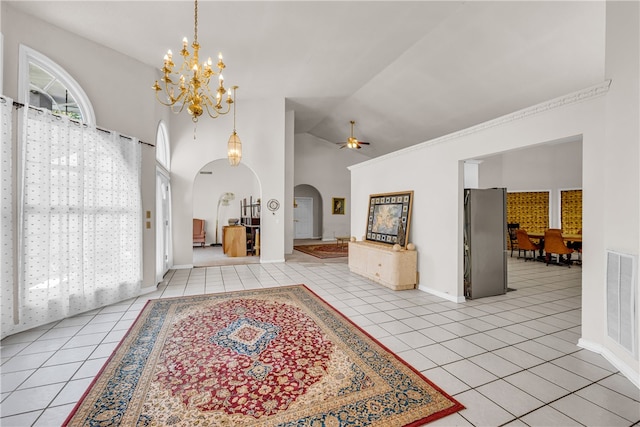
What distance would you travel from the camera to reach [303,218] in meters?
13.4

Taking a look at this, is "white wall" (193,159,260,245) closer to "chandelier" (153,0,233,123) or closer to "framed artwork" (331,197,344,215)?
"framed artwork" (331,197,344,215)

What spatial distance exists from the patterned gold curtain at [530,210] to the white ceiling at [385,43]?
4005mm

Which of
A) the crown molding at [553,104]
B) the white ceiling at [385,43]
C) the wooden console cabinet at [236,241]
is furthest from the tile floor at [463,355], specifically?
the white ceiling at [385,43]

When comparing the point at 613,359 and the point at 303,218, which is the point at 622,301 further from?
the point at 303,218

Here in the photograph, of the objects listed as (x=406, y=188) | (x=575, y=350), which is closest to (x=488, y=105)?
(x=406, y=188)

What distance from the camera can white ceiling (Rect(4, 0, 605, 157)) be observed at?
3.85m

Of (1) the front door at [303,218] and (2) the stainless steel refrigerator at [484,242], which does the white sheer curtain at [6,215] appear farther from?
(1) the front door at [303,218]

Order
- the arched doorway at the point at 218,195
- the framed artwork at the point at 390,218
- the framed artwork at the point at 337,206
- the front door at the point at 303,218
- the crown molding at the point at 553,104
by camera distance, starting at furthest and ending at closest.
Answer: the front door at the point at 303,218 < the framed artwork at the point at 337,206 < the arched doorway at the point at 218,195 < the framed artwork at the point at 390,218 < the crown molding at the point at 553,104

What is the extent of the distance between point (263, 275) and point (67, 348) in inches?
137

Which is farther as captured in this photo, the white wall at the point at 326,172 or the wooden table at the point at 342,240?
the white wall at the point at 326,172

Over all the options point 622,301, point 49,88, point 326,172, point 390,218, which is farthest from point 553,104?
point 326,172

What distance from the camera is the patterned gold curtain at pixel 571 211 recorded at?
8.06m

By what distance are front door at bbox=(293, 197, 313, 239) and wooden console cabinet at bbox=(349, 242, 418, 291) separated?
780cm

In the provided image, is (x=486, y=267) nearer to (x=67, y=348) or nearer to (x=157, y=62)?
(x=67, y=348)
